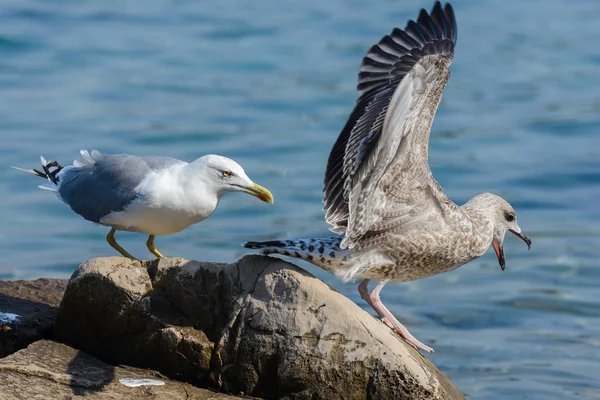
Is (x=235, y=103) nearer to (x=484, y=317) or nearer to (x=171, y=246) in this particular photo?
(x=171, y=246)

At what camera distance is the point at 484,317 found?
8.87 metres

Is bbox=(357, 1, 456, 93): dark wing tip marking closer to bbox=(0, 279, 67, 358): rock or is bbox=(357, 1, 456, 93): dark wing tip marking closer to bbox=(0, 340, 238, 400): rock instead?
bbox=(0, 340, 238, 400): rock

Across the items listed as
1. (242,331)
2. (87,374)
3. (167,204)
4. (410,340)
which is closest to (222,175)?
(167,204)

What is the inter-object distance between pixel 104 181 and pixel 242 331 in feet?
5.28

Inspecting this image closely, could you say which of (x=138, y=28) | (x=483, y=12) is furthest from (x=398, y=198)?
(x=483, y=12)

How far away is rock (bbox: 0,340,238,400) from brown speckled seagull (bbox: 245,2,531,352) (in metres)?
0.82

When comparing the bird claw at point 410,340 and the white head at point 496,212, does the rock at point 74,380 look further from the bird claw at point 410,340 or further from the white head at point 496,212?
the white head at point 496,212

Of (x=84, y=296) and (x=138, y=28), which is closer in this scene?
(x=84, y=296)

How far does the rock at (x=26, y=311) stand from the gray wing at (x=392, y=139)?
1559 mm

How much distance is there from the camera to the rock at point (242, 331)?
5277 mm

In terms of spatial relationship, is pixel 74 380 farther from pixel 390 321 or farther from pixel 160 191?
pixel 390 321

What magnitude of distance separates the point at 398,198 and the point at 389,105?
28.7 inches

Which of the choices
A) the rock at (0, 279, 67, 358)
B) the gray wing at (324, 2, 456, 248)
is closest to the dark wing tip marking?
the gray wing at (324, 2, 456, 248)

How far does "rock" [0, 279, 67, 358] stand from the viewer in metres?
5.71
